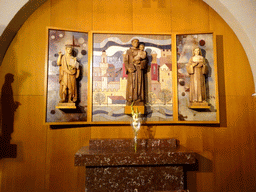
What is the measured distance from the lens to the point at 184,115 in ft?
10.9

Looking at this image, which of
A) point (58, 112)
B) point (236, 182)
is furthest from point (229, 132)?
point (58, 112)

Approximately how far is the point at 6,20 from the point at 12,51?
0.49 m

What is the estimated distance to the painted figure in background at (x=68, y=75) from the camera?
311 centimetres

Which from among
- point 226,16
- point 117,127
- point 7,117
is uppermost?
point 226,16

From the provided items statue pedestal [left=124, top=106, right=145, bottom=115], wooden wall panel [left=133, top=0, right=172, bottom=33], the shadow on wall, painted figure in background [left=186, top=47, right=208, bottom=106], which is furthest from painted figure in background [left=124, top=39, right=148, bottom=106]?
the shadow on wall

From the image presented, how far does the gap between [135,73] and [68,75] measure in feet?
3.45

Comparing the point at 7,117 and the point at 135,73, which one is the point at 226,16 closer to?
the point at 135,73

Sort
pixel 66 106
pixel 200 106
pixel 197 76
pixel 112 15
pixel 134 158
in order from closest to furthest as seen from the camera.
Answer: pixel 134 158 → pixel 66 106 → pixel 200 106 → pixel 197 76 → pixel 112 15

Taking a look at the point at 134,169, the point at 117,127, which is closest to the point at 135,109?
the point at 117,127

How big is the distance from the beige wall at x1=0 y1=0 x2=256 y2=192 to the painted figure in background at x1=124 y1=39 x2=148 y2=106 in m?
0.49

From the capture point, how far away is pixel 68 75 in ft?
10.3

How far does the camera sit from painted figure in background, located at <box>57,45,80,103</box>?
3.11 metres

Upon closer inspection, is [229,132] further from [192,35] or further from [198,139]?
[192,35]

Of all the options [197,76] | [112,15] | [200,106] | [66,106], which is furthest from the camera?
[112,15]
